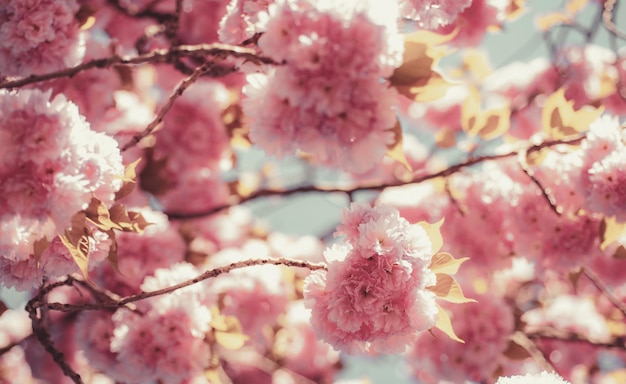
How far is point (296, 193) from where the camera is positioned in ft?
6.20

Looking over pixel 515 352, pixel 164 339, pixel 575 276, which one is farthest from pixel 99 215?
pixel 515 352

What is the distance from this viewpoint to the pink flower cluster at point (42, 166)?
848mm

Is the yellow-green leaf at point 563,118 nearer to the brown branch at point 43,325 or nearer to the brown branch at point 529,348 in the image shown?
the brown branch at point 529,348

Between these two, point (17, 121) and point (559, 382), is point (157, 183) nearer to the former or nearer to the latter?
point (17, 121)

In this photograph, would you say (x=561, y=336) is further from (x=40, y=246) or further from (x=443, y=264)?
(x=40, y=246)

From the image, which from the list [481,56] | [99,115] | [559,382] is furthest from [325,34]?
[481,56]

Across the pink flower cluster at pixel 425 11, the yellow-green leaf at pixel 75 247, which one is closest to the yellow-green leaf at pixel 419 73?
the pink flower cluster at pixel 425 11

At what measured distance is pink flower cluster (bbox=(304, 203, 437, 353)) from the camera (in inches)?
37.8

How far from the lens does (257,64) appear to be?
3.02 feet

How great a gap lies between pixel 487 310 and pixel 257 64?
4.03 feet

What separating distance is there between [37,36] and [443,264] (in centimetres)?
91

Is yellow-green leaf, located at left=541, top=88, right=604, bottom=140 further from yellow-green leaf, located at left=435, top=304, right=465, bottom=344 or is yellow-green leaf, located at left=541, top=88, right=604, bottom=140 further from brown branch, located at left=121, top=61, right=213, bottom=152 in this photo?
brown branch, located at left=121, top=61, right=213, bottom=152

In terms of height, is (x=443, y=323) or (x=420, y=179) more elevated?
(x=443, y=323)

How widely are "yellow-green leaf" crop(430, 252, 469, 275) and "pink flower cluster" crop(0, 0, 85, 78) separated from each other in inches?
33.3
